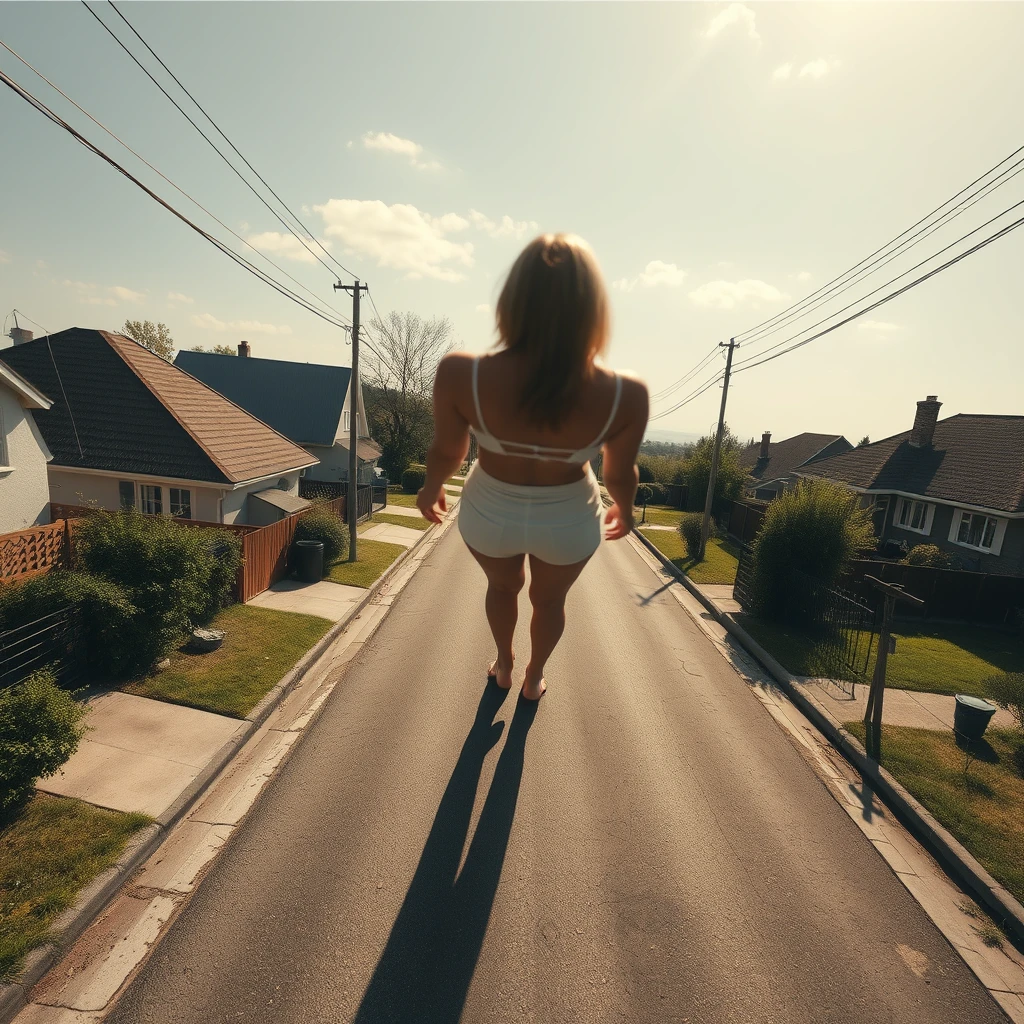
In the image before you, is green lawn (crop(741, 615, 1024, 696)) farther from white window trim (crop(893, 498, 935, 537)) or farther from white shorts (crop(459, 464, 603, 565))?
white window trim (crop(893, 498, 935, 537))

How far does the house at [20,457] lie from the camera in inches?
380

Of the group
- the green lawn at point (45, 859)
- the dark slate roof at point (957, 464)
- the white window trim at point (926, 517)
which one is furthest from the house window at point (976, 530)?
the green lawn at point (45, 859)

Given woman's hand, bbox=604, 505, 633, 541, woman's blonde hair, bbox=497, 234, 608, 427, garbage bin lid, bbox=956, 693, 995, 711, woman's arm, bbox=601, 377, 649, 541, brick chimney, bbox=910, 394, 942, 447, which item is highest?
brick chimney, bbox=910, 394, 942, 447

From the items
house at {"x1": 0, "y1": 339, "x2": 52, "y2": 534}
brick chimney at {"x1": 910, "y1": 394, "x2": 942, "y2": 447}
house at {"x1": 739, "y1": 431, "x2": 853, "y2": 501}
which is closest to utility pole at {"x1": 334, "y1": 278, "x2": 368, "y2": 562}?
house at {"x1": 0, "y1": 339, "x2": 52, "y2": 534}

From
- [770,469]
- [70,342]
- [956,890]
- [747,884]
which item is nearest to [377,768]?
[747,884]

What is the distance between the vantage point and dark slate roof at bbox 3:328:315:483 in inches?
476

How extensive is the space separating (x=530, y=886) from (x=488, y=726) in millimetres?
1773

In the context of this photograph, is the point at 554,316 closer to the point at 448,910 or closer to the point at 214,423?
the point at 448,910

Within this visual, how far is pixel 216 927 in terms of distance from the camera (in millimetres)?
2928

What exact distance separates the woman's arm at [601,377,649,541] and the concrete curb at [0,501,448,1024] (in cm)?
348

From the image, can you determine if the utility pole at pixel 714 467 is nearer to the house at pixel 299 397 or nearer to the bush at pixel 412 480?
the house at pixel 299 397

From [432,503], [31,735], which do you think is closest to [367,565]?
[31,735]

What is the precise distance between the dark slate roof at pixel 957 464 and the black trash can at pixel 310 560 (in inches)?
669

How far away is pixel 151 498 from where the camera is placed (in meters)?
12.3
